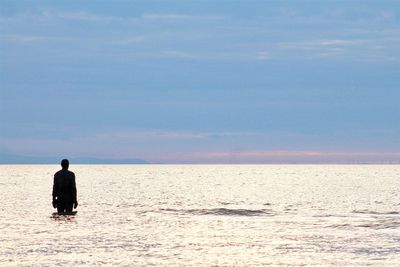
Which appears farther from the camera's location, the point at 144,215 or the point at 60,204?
the point at 144,215

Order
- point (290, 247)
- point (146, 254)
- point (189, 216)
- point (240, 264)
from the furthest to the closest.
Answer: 1. point (189, 216)
2. point (290, 247)
3. point (146, 254)
4. point (240, 264)

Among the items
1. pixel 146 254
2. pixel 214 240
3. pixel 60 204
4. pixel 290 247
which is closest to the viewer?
pixel 146 254

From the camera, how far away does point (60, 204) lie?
123 ft

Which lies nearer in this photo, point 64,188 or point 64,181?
point 64,181

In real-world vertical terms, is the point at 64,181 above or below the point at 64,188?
above

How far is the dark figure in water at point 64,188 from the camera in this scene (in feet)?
119

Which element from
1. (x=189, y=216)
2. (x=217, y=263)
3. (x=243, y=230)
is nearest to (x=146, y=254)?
(x=217, y=263)

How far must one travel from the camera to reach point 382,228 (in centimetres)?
3416

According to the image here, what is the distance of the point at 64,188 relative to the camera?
36406mm

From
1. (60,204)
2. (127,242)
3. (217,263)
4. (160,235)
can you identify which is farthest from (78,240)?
(60,204)

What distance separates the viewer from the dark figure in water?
36.1 meters

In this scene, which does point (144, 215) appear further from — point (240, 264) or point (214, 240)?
point (240, 264)

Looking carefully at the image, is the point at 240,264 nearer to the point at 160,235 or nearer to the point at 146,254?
the point at 146,254

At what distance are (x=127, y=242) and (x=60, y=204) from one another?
33.9 feet
